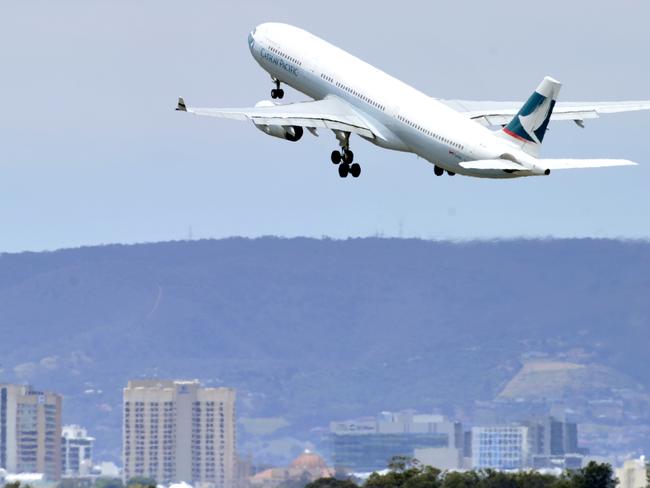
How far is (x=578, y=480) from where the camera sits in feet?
411

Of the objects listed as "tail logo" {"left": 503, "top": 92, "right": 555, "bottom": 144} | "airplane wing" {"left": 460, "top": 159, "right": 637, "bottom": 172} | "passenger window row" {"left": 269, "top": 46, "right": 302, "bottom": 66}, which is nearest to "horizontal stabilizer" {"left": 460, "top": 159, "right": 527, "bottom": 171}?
"airplane wing" {"left": 460, "top": 159, "right": 637, "bottom": 172}

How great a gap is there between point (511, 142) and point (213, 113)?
47.3ft

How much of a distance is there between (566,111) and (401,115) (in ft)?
29.8

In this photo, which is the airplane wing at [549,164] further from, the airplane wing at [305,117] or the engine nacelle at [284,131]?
the engine nacelle at [284,131]

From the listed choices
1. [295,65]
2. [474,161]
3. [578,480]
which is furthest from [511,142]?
[578,480]

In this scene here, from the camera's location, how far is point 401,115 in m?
108

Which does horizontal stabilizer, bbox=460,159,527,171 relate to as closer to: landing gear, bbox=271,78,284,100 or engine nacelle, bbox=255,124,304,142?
engine nacelle, bbox=255,124,304,142

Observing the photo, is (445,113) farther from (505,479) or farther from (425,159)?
(505,479)

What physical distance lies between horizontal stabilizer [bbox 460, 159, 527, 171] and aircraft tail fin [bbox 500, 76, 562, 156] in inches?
82.4

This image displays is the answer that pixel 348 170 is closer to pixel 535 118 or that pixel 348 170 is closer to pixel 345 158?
pixel 345 158

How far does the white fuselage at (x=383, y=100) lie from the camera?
10306 centimetres

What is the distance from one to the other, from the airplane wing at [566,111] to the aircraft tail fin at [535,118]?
7.88 m

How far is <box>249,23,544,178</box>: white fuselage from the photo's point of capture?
103m

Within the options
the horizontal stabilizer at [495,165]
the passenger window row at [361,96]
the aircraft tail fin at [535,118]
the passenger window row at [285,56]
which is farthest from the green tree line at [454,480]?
the horizontal stabilizer at [495,165]
